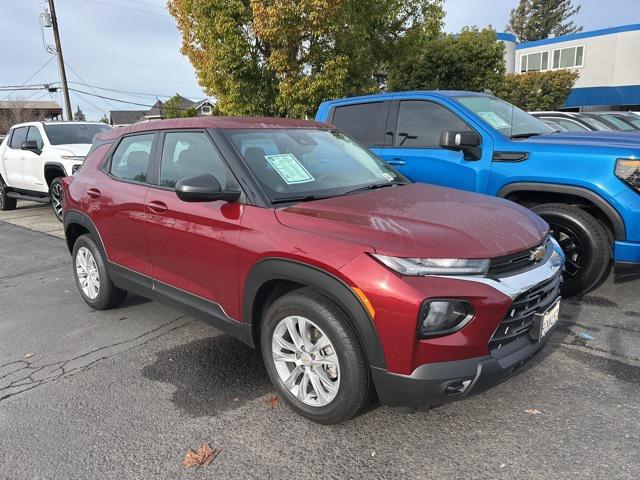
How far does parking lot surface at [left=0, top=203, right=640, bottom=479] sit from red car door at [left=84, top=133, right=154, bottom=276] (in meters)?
0.70

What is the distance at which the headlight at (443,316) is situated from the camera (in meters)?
2.26

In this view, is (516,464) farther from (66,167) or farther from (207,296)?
(66,167)

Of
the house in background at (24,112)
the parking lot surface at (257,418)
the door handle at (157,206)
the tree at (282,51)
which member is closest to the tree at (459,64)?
the tree at (282,51)

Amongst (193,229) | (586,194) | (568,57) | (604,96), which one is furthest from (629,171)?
(568,57)

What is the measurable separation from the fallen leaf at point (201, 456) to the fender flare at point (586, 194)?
11.5ft

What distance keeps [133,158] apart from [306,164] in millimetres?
1597

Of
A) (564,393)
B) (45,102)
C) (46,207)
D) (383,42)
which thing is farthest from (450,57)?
(45,102)

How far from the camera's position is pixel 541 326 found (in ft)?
8.57

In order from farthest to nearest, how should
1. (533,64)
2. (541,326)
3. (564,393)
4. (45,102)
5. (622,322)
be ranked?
(45,102) < (533,64) < (622,322) < (564,393) < (541,326)

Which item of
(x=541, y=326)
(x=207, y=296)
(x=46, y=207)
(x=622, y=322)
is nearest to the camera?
(x=541, y=326)

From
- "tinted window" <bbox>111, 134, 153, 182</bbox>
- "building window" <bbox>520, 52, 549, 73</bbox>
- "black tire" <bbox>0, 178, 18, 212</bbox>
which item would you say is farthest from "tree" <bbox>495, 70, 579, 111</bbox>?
"tinted window" <bbox>111, 134, 153, 182</bbox>

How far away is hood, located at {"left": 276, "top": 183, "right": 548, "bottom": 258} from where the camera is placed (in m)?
2.41

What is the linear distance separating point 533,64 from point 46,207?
35.8 metres

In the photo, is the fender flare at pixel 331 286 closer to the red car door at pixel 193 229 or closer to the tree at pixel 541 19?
the red car door at pixel 193 229
